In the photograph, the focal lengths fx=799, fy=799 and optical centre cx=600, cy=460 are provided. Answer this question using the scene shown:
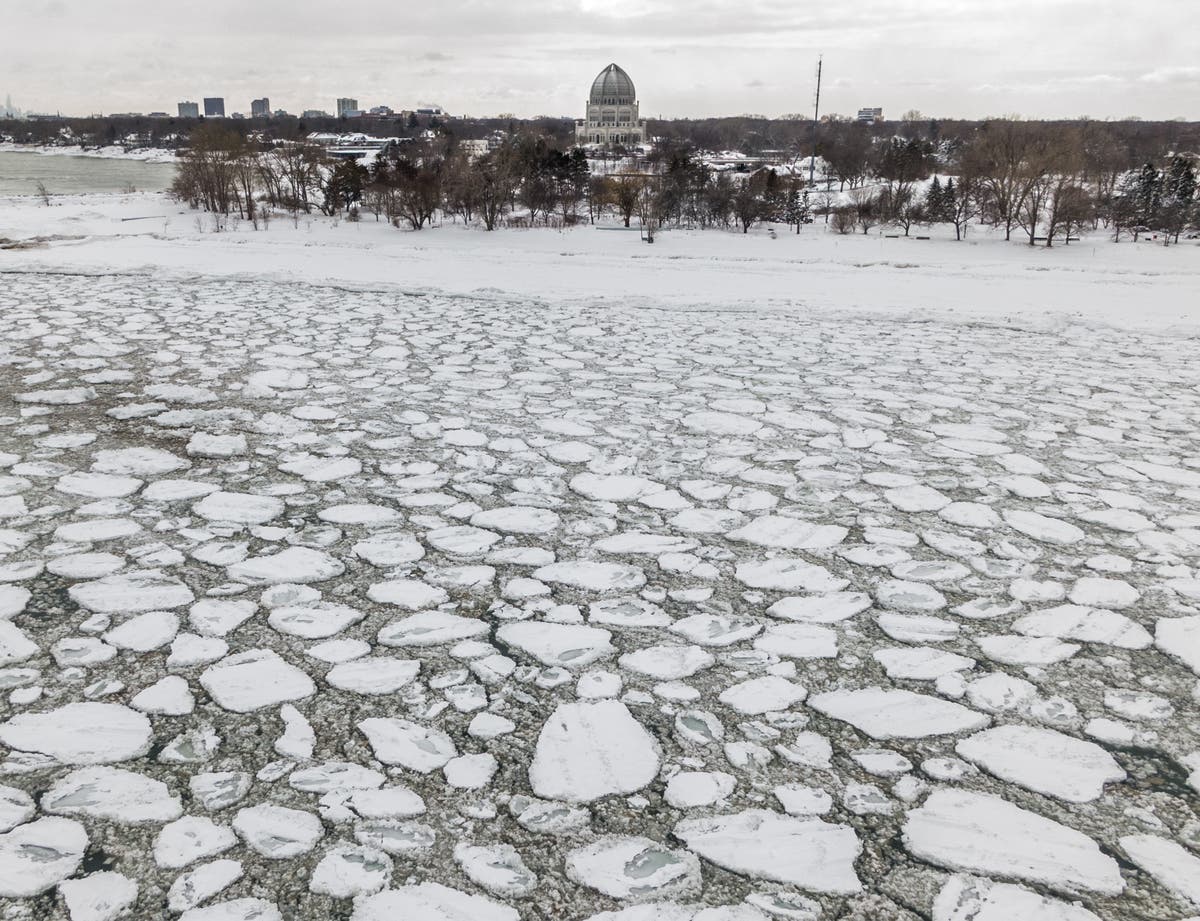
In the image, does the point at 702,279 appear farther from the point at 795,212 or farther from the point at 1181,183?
Answer: the point at 1181,183

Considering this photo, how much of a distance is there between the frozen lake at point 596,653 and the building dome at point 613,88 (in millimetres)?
98531

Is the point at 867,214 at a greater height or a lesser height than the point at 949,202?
lesser

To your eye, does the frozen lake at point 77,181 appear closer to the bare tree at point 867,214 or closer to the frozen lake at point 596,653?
the bare tree at point 867,214

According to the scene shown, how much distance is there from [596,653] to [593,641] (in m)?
0.06

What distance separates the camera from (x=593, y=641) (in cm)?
227

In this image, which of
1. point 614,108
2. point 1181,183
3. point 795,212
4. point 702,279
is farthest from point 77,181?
point 614,108

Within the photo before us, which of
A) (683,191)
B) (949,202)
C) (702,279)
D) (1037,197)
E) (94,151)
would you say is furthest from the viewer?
(94,151)

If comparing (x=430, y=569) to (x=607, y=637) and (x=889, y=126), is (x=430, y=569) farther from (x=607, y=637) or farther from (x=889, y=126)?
(x=889, y=126)

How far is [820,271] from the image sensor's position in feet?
36.1

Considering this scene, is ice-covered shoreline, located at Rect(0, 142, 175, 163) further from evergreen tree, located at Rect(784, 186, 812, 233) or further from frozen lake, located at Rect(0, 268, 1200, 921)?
frozen lake, located at Rect(0, 268, 1200, 921)

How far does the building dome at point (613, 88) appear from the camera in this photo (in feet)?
306

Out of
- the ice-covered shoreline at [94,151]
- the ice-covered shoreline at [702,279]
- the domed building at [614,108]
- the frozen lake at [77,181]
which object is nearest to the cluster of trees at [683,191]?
the ice-covered shoreline at [702,279]

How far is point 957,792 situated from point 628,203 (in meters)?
27.0

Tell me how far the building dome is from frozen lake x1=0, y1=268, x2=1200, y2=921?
9853 centimetres
